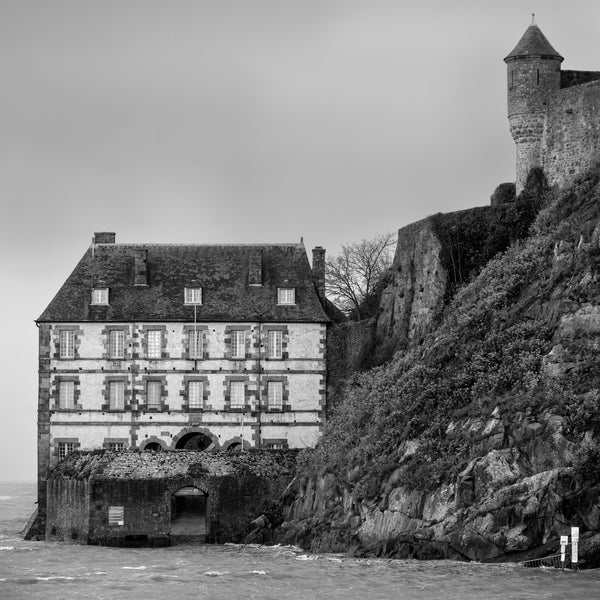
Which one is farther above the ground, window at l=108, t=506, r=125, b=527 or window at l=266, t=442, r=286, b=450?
window at l=266, t=442, r=286, b=450

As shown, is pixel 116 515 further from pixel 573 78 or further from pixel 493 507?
pixel 573 78

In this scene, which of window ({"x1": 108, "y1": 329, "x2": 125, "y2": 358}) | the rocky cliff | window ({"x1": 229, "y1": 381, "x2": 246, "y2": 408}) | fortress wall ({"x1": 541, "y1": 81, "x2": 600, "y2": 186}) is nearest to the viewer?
the rocky cliff

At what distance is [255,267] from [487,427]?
73.0ft

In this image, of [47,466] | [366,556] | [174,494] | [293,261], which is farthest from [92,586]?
[293,261]

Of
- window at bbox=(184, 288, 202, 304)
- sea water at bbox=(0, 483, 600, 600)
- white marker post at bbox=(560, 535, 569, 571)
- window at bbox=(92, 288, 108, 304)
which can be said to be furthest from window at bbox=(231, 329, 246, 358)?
white marker post at bbox=(560, 535, 569, 571)

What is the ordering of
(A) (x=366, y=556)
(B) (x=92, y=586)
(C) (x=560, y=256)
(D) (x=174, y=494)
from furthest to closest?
1. (D) (x=174, y=494)
2. (C) (x=560, y=256)
3. (A) (x=366, y=556)
4. (B) (x=92, y=586)

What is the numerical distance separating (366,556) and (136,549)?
433 inches

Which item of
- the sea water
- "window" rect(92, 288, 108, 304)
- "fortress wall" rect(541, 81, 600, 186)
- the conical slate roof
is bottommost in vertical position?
the sea water

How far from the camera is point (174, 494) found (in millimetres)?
77062

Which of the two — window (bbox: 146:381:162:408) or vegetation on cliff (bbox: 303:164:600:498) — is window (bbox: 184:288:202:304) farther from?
vegetation on cliff (bbox: 303:164:600:498)

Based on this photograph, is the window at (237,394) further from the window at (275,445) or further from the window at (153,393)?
the window at (153,393)

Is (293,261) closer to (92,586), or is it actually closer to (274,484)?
(274,484)

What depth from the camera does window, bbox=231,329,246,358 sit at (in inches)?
3312

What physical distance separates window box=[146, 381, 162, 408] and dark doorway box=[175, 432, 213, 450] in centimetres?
194
